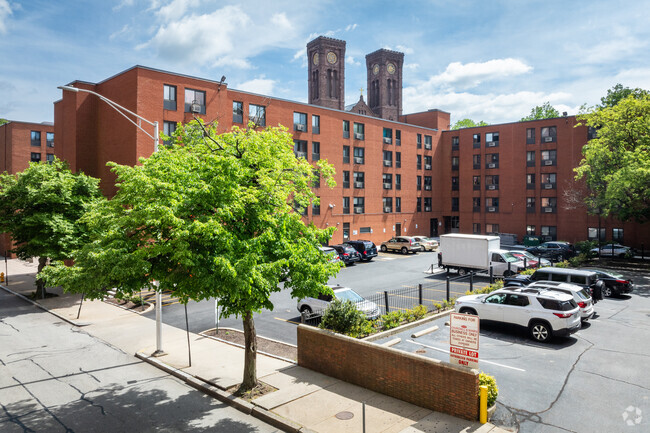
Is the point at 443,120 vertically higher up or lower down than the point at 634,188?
higher up

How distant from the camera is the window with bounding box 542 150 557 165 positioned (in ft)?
158

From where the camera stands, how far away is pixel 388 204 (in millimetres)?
51250

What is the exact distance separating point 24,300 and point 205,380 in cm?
1931

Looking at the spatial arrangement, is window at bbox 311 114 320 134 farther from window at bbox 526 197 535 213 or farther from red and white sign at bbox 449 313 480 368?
red and white sign at bbox 449 313 480 368

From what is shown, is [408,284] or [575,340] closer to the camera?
[575,340]

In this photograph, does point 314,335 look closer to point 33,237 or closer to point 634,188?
point 33,237

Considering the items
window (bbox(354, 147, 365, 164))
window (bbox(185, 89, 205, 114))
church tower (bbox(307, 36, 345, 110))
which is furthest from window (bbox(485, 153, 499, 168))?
window (bbox(185, 89, 205, 114))

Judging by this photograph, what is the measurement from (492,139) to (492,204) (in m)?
8.17

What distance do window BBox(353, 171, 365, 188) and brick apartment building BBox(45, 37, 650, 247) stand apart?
133 mm

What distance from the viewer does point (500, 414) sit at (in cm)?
984

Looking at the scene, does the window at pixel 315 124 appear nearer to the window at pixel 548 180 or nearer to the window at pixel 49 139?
the window at pixel 548 180

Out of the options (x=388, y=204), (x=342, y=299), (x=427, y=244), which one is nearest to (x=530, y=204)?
(x=427, y=244)

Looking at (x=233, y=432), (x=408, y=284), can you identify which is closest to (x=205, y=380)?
(x=233, y=432)

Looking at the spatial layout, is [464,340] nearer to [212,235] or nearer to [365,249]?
[212,235]
